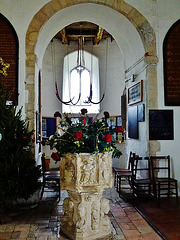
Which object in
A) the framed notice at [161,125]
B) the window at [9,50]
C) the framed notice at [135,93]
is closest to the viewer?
the window at [9,50]

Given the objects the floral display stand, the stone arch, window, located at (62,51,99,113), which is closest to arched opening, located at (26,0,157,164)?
the stone arch

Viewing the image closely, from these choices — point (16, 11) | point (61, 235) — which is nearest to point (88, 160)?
point (61, 235)

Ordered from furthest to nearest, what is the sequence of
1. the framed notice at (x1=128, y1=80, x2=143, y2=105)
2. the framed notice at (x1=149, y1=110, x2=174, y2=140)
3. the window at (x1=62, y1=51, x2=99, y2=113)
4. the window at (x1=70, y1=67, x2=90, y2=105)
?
1. the window at (x1=70, y1=67, x2=90, y2=105)
2. the window at (x1=62, y1=51, x2=99, y2=113)
3. the framed notice at (x1=128, y1=80, x2=143, y2=105)
4. the framed notice at (x1=149, y1=110, x2=174, y2=140)

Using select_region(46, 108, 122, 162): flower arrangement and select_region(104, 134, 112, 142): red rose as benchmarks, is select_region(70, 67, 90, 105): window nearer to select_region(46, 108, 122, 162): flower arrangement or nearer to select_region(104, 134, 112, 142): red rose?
select_region(46, 108, 122, 162): flower arrangement

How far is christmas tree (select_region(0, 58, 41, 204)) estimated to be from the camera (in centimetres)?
377

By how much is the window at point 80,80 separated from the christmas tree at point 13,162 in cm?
540

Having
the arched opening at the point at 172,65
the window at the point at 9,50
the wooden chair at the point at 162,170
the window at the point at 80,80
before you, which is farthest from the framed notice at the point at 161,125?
the window at the point at 80,80

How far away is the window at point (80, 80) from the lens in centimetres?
945

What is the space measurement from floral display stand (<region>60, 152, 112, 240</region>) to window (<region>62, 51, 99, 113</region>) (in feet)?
20.6

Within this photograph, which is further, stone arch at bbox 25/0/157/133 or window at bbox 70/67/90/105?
window at bbox 70/67/90/105

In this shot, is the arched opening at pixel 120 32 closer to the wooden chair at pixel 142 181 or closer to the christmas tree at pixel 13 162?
the wooden chair at pixel 142 181

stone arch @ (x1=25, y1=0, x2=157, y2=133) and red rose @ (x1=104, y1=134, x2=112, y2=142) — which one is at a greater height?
stone arch @ (x1=25, y1=0, x2=157, y2=133)

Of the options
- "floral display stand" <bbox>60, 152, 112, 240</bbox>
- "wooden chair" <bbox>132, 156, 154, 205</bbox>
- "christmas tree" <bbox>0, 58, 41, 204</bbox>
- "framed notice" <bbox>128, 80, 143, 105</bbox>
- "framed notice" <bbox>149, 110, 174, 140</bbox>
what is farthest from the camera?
"framed notice" <bbox>128, 80, 143, 105</bbox>

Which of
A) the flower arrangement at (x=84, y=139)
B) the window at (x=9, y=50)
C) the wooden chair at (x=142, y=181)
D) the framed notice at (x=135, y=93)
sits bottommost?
the wooden chair at (x=142, y=181)
